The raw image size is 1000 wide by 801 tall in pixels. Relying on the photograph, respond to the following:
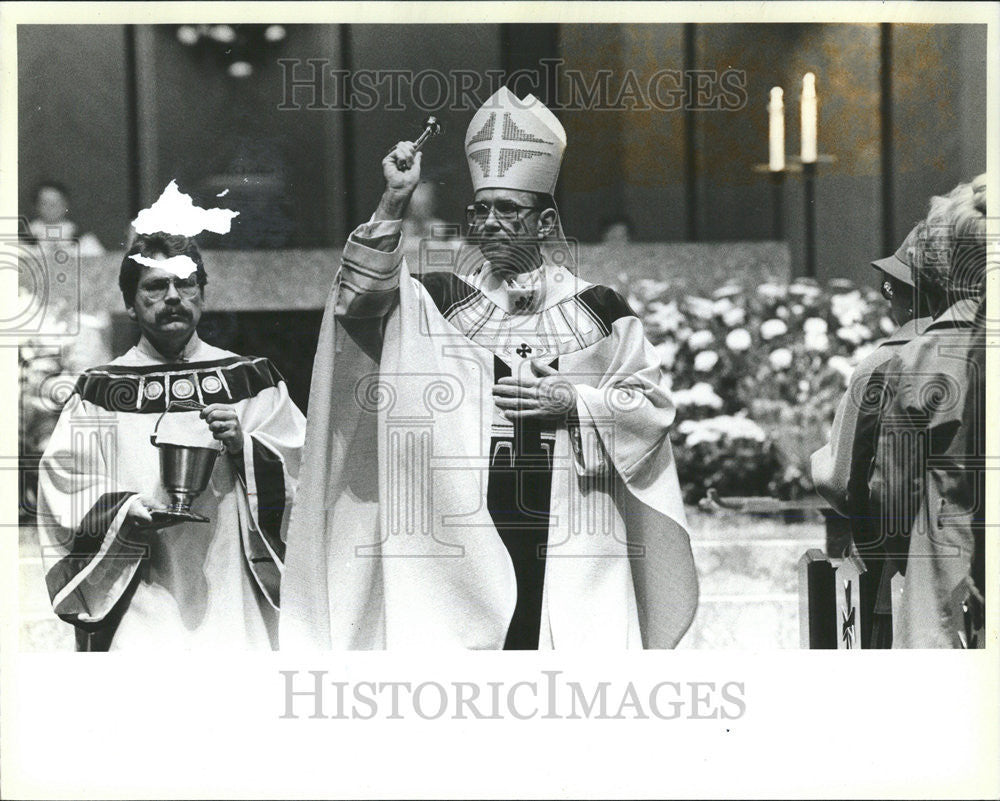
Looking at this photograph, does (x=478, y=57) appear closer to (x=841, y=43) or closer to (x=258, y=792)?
(x=841, y=43)

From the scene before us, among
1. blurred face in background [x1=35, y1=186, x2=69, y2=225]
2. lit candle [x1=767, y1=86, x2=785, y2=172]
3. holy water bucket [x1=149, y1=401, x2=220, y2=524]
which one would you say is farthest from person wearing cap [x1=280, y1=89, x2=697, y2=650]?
blurred face in background [x1=35, y1=186, x2=69, y2=225]

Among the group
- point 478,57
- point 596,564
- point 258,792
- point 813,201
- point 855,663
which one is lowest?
point 258,792

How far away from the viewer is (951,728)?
212 inches

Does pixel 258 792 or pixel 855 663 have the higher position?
pixel 855 663

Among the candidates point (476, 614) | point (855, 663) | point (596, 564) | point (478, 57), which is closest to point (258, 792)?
point (476, 614)

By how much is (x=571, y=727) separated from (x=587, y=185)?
1.89 meters

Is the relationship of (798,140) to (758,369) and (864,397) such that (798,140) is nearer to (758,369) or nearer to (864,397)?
(758,369)

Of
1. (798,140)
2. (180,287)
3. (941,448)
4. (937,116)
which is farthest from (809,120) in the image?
(180,287)

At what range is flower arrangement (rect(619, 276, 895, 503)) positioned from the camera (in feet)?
17.7

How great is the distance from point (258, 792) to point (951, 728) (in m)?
Answer: 2.44

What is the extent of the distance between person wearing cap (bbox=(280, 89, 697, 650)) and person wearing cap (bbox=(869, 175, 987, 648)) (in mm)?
827

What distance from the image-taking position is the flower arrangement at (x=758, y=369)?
538 centimetres

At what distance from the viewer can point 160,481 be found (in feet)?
17.1

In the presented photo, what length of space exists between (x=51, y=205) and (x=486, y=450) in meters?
1.74
